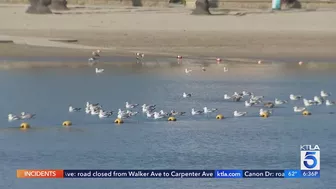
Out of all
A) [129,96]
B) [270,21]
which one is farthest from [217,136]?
[270,21]

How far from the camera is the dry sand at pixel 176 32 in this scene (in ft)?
123

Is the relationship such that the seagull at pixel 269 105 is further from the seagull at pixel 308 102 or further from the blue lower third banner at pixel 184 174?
the blue lower third banner at pixel 184 174

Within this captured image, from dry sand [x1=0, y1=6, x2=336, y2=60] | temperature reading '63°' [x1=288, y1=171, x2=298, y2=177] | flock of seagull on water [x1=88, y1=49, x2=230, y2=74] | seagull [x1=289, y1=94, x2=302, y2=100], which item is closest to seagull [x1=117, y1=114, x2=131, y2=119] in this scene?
seagull [x1=289, y1=94, x2=302, y2=100]

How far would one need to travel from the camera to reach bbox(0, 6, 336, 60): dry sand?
3753 cm

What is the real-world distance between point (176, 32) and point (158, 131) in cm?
Result: 2393

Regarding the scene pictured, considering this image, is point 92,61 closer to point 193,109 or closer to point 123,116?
point 193,109

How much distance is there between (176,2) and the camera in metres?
68.3

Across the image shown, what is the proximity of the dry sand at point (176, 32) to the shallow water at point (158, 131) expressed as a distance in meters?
6.97

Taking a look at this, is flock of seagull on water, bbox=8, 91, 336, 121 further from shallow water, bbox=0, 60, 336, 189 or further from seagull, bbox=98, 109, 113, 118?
shallow water, bbox=0, 60, 336, 189

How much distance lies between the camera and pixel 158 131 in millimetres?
20484

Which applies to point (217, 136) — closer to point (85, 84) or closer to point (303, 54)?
point (85, 84)

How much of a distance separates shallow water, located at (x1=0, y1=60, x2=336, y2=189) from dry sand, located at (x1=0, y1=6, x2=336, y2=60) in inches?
274

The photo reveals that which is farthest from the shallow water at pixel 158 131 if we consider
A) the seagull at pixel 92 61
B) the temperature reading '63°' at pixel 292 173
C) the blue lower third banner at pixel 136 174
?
the seagull at pixel 92 61

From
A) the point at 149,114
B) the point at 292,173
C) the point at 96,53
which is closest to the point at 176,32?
the point at 96,53
